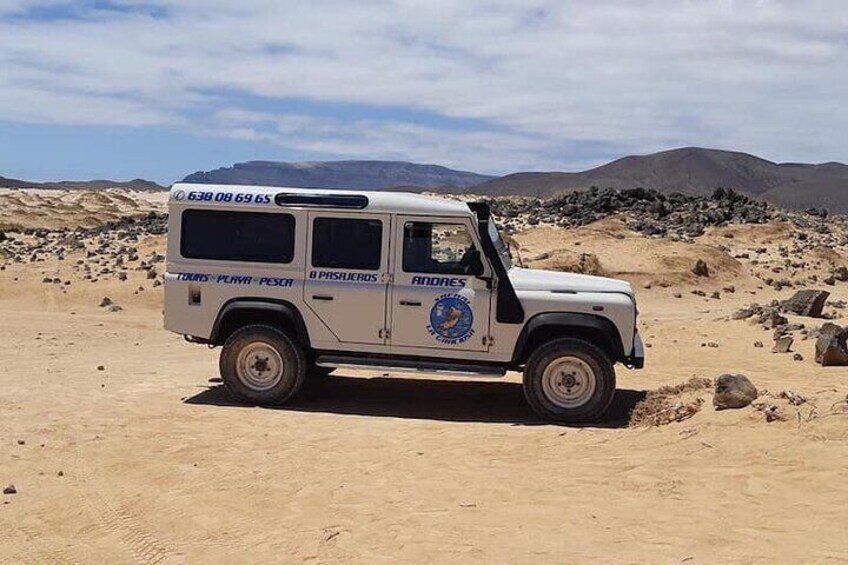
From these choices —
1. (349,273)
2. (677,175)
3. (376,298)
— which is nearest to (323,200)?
(349,273)

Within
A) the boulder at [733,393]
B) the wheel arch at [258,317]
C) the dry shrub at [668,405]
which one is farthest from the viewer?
the wheel arch at [258,317]

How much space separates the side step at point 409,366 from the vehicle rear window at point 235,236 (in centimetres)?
118

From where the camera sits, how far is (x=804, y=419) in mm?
8352

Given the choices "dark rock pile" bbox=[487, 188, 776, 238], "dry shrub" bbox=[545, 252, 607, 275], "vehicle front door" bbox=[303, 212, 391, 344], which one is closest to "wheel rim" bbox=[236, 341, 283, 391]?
"vehicle front door" bbox=[303, 212, 391, 344]

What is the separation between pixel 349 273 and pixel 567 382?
8.15 ft

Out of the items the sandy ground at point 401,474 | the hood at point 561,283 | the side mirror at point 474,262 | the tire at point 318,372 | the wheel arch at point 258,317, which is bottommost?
the sandy ground at point 401,474

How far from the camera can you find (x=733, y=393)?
9078 millimetres

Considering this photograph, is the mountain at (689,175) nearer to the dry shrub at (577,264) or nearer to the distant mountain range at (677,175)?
the distant mountain range at (677,175)

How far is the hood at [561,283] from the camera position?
9.95m

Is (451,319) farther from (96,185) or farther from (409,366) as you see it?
(96,185)

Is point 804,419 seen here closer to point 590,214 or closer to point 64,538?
point 64,538

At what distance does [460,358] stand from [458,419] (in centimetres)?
64

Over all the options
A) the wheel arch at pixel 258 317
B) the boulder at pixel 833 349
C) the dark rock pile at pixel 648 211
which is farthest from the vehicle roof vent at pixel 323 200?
the dark rock pile at pixel 648 211

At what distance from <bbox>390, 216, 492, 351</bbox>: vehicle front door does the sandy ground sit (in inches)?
33.8
